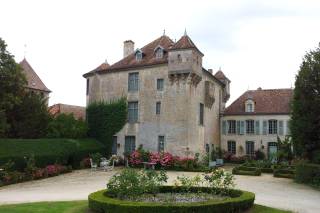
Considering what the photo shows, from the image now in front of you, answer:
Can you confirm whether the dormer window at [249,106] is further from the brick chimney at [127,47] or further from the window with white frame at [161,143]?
the brick chimney at [127,47]

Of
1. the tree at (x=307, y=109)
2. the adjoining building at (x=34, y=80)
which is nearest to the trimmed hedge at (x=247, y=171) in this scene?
the tree at (x=307, y=109)

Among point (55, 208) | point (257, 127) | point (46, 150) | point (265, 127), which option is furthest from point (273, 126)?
point (55, 208)

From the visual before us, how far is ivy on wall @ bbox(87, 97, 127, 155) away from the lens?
32406 millimetres

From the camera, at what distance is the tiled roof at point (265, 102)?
37.3 m

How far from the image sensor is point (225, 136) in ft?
127

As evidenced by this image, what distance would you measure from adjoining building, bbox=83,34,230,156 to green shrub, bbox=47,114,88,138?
10.6 ft

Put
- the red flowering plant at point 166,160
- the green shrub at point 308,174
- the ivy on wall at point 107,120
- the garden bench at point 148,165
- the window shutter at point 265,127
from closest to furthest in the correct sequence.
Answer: the green shrub at point 308,174 < the garden bench at point 148,165 < the red flowering plant at point 166,160 < the ivy on wall at point 107,120 < the window shutter at point 265,127

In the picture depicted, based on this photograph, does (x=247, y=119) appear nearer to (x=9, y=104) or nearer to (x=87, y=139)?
(x=87, y=139)

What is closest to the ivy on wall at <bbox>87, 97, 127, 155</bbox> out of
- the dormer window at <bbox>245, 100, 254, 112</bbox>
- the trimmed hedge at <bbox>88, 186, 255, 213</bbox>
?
the dormer window at <bbox>245, 100, 254, 112</bbox>

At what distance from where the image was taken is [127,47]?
3616 centimetres

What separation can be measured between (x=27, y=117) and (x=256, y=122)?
21.0 meters

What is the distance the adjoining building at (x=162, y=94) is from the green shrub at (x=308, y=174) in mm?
9530

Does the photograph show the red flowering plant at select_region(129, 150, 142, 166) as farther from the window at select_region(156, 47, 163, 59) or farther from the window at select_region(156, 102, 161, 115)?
the window at select_region(156, 47, 163, 59)

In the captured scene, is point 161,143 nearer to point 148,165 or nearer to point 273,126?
point 148,165
